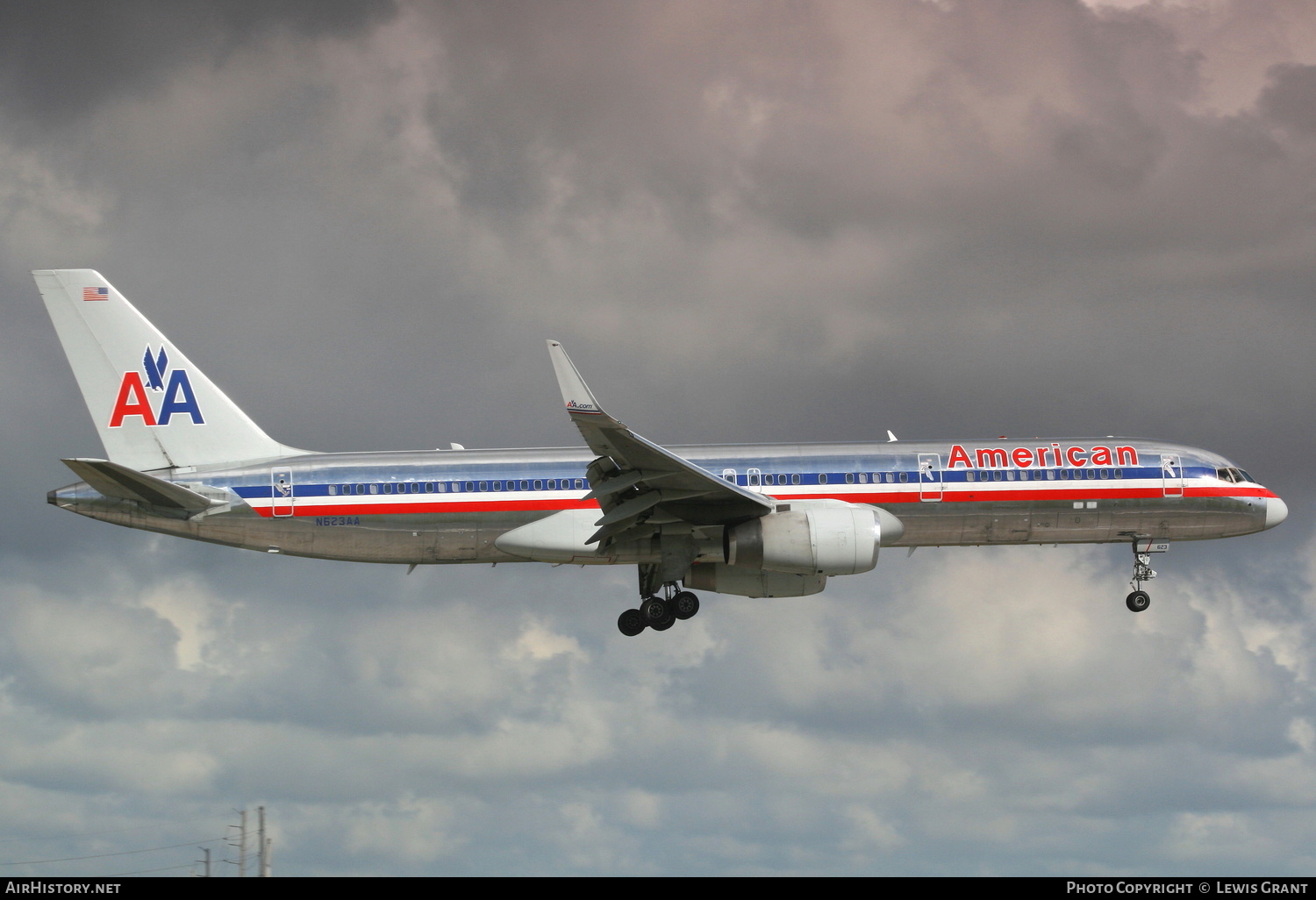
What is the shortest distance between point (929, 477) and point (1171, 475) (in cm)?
894

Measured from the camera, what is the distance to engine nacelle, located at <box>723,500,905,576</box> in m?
43.0

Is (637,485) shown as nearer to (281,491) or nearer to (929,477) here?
(929,477)

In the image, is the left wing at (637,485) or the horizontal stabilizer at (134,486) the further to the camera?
the horizontal stabilizer at (134,486)

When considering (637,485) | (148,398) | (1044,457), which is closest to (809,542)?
(637,485)

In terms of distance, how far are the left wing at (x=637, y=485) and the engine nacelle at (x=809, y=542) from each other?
732 mm

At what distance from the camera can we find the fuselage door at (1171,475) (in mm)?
48625

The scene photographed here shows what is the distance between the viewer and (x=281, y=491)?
46.3 m

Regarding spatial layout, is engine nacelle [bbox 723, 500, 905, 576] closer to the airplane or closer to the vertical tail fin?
the airplane

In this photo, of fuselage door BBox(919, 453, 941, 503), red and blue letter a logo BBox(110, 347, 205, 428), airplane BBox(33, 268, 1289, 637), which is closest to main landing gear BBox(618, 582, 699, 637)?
airplane BBox(33, 268, 1289, 637)

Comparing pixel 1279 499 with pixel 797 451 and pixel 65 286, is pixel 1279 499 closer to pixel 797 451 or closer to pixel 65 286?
pixel 797 451

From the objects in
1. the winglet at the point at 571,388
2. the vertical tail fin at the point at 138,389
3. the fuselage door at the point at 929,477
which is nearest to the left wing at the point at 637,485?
the winglet at the point at 571,388

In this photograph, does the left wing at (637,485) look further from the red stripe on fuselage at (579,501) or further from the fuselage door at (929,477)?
the fuselage door at (929,477)

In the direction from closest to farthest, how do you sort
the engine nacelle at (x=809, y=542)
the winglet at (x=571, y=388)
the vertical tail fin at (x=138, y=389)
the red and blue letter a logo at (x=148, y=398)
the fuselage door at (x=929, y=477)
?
the winglet at (x=571, y=388), the engine nacelle at (x=809, y=542), the fuselage door at (x=929, y=477), the vertical tail fin at (x=138, y=389), the red and blue letter a logo at (x=148, y=398)

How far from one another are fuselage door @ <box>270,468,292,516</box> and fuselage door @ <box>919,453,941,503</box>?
824 inches
